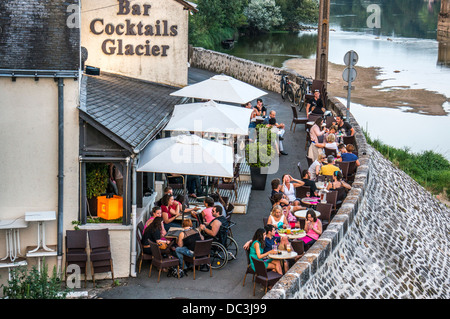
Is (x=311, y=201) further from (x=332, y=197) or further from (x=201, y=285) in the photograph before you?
(x=201, y=285)

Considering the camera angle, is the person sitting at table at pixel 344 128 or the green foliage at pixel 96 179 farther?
the person sitting at table at pixel 344 128

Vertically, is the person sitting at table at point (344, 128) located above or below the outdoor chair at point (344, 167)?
above

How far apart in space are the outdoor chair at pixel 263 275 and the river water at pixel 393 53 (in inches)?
998

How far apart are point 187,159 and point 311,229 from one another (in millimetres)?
2457

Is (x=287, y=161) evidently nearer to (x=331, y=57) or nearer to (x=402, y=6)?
(x=331, y=57)

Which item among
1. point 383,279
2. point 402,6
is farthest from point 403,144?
point 402,6

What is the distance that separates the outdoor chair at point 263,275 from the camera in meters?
11.3

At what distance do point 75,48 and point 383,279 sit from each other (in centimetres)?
697

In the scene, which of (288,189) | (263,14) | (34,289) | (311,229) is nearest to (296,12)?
(263,14)

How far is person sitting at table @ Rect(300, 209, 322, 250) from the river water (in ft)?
79.1

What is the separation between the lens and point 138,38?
64.7ft

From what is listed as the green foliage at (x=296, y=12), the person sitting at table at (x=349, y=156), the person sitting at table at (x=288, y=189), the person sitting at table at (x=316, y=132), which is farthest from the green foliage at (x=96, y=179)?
the green foliage at (x=296, y=12)

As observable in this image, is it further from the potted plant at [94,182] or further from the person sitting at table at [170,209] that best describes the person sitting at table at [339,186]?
the potted plant at [94,182]

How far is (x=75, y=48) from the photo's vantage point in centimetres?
1327
